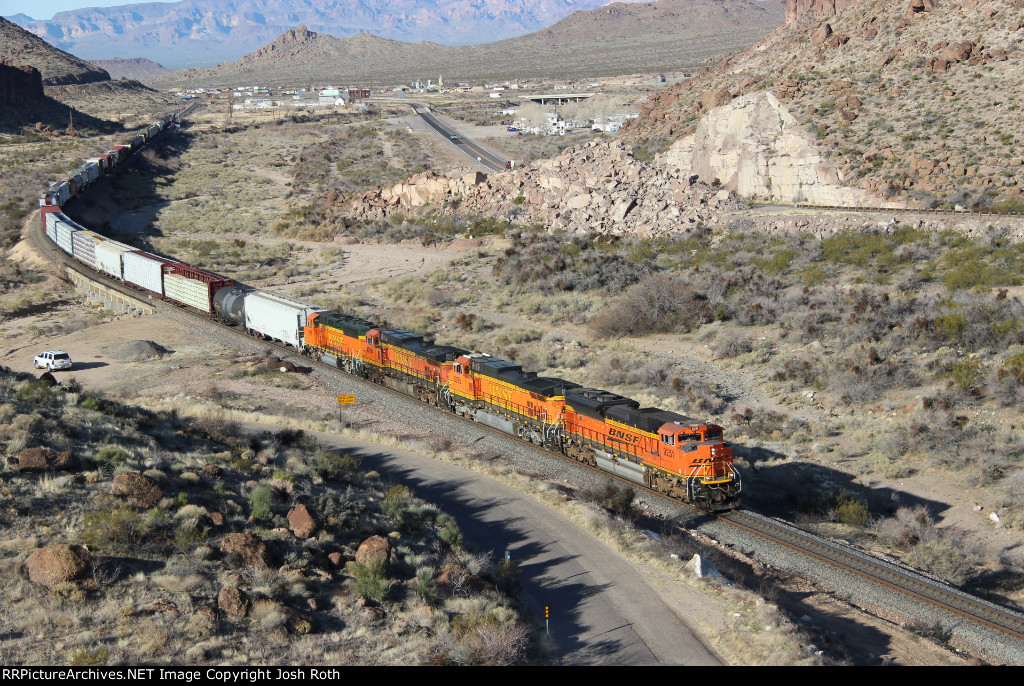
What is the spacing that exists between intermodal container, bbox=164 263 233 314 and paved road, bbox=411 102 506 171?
49.0 metres

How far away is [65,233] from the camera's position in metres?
63.8

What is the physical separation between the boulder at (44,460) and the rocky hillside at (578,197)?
46.7 m

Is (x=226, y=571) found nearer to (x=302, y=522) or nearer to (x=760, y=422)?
(x=302, y=522)

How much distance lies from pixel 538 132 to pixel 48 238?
7380 cm

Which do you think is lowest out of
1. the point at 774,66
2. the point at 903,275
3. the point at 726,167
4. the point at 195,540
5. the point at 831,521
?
the point at 831,521

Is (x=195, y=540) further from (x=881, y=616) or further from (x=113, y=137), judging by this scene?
(x=113, y=137)

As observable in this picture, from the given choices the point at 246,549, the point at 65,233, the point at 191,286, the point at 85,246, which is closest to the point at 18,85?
the point at 65,233

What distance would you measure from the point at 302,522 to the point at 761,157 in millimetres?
53503

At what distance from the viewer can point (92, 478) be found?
18672mm

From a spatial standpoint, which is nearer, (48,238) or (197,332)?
(197,332)

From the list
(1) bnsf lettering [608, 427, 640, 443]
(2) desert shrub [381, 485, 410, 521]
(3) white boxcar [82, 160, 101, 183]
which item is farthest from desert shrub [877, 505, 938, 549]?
(3) white boxcar [82, 160, 101, 183]

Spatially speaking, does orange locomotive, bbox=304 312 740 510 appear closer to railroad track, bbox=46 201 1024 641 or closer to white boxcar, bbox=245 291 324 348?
railroad track, bbox=46 201 1024 641

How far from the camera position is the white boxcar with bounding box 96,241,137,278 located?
181ft

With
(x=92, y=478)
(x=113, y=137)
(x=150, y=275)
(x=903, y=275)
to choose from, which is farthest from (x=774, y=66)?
(x=113, y=137)
